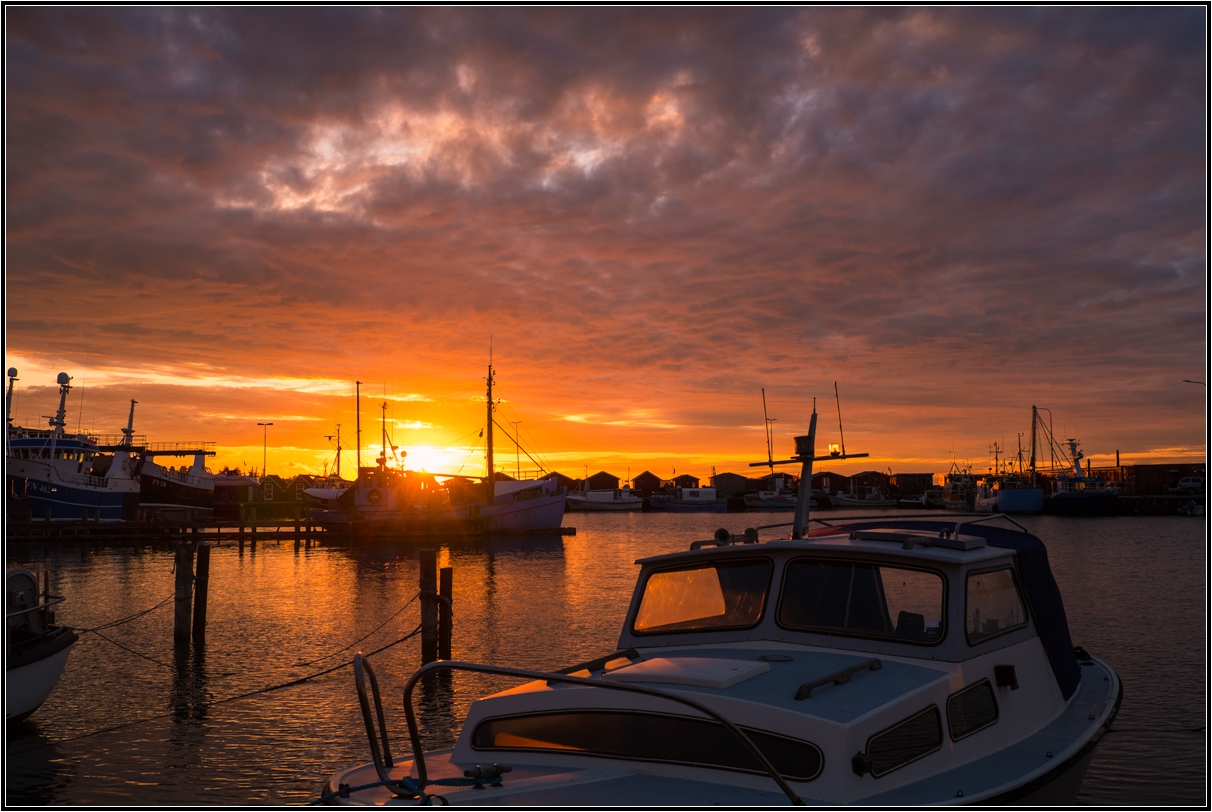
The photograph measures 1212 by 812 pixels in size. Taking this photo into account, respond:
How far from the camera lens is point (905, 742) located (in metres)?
6.69

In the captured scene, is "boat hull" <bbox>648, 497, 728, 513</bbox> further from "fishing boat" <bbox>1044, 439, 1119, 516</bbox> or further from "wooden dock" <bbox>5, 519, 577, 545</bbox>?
"wooden dock" <bbox>5, 519, 577, 545</bbox>

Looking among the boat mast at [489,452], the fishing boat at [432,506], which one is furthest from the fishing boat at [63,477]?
the boat mast at [489,452]

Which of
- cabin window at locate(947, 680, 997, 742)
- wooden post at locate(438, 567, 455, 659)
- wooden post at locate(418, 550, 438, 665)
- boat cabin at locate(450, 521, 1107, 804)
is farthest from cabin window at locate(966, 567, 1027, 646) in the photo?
wooden post at locate(438, 567, 455, 659)

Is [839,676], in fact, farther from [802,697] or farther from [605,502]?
[605,502]

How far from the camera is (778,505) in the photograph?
17762cm

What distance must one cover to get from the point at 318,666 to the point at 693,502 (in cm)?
15590

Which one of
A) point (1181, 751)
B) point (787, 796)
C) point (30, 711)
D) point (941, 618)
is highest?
A: point (941, 618)

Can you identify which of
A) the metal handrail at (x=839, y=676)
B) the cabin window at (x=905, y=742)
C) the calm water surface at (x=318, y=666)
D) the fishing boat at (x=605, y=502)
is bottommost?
the calm water surface at (x=318, y=666)

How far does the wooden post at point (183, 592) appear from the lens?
916 inches

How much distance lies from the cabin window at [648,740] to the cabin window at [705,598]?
2134 millimetres

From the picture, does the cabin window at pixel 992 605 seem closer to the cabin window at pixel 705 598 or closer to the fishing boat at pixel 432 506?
the cabin window at pixel 705 598

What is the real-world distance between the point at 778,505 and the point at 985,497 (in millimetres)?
51783

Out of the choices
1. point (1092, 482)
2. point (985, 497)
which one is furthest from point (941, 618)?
point (985, 497)

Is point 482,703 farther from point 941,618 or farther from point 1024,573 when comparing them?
point 1024,573
